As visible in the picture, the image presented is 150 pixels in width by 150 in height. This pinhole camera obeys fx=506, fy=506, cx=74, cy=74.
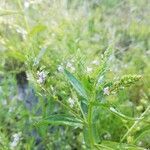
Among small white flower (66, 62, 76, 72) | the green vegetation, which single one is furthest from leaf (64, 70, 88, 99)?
small white flower (66, 62, 76, 72)

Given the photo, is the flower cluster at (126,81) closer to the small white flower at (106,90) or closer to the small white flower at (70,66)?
the small white flower at (106,90)

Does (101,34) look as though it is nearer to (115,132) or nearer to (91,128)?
(115,132)

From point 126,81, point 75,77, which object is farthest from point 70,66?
point 126,81

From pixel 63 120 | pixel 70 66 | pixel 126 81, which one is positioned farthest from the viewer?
pixel 70 66

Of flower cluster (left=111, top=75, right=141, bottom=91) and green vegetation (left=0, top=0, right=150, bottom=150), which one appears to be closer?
flower cluster (left=111, top=75, right=141, bottom=91)

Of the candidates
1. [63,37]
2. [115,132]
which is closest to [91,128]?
[115,132]

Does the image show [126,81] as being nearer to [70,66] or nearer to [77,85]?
[77,85]

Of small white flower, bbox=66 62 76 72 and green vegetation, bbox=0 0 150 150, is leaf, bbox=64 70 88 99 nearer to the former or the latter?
green vegetation, bbox=0 0 150 150

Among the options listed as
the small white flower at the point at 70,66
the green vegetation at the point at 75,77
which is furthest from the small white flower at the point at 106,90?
the small white flower at the point at 70,66
